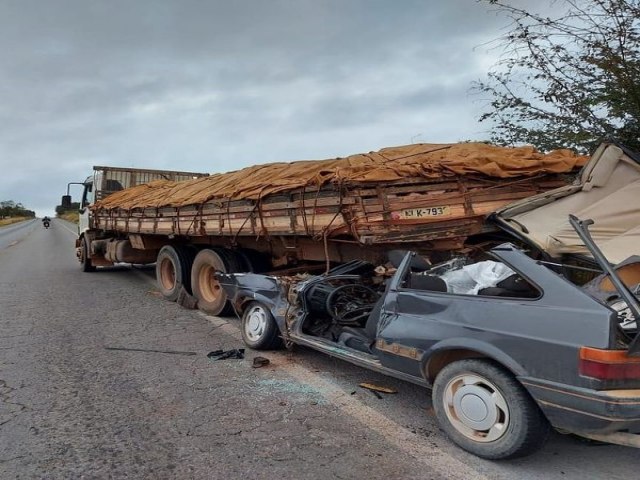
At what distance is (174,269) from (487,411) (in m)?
6.59

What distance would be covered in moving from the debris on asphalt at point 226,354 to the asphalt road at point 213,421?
9 cm

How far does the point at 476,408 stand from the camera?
10.0 ft

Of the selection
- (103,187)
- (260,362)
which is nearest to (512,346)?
(260,362)

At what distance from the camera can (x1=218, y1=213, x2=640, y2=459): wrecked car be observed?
2.58m

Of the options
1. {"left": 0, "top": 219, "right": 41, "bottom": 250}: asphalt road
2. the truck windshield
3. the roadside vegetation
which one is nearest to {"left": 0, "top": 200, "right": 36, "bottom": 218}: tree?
the roadside vegetation

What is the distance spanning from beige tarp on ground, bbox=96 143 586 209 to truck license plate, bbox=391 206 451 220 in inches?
11.4

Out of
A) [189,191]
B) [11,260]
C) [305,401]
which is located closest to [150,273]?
[189,191]

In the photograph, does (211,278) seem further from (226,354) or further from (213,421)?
(213,421)

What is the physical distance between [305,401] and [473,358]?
1509 millimetres

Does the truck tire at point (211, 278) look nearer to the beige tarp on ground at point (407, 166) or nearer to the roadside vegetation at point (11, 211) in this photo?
the beige tarp on ground at point (407, 166)

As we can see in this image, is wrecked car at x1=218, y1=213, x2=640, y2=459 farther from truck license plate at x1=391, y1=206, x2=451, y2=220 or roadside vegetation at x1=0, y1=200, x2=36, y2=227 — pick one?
roadside vegetation at x1=0, y1=200, x2=36, y2=227

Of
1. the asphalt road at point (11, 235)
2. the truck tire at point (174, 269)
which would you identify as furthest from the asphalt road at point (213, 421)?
the asphalt road at point (11, 235)

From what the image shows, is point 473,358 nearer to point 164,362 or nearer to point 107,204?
point 164,362

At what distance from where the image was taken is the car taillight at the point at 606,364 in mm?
2531
